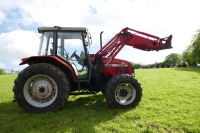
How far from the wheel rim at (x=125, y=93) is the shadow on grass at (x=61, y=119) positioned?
497mm

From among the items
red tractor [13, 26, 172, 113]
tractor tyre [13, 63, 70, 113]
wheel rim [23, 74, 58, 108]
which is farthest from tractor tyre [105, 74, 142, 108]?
wheel rim [23, 74, 58, 108]

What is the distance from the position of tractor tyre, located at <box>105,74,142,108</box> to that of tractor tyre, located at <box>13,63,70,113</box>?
1.42m

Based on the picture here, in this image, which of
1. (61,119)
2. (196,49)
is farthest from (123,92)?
(196,49)

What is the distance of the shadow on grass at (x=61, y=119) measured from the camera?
17.7ft

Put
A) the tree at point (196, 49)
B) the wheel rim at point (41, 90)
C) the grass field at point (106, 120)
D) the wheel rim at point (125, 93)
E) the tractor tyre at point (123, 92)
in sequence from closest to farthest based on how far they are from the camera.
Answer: the grass field at point (106, 120) → the wheel rim at point (41, 90) → the tractor tyre at point (123, 92) → the wheel rim at point (125, 93) → the tree at point (196, 49)

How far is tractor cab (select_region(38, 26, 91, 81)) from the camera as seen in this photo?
7.26 m

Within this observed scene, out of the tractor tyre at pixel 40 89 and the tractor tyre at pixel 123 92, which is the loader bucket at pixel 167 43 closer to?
the tractor tyre at pixel 123 92

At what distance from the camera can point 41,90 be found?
6691mm

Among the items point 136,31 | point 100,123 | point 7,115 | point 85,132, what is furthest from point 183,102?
point 7,115

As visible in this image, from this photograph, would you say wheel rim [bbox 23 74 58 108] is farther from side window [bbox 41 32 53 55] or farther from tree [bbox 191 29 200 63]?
tree [bbox 191 29 200 63]

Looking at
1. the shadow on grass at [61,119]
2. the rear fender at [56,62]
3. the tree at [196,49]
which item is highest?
the tree at [196,49]

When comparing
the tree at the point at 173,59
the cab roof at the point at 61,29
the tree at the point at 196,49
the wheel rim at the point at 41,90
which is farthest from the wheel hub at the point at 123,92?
the tree at the point at 173,59

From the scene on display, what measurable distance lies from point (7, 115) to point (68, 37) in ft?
10.7

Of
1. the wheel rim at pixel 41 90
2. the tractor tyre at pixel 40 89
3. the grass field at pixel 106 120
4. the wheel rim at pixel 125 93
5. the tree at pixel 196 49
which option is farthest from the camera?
the tree at pixel 196 49
